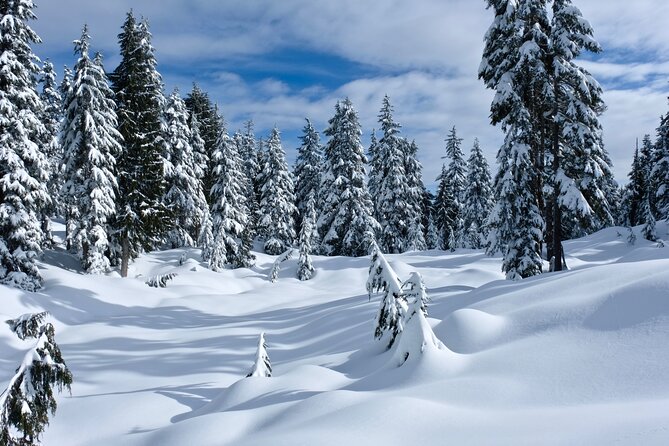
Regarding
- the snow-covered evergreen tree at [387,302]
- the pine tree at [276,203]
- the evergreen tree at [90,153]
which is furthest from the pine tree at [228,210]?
the snow-covered evergreen tree at [387,302]

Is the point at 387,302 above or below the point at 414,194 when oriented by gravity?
below

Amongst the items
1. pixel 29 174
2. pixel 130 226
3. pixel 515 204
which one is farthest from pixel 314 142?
pixel 515 204

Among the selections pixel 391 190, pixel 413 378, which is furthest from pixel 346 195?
pixel 413 378

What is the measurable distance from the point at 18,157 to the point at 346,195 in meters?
22.9

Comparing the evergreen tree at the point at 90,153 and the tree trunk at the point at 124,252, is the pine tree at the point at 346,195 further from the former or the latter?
the evergreen tree at the point at 90,153

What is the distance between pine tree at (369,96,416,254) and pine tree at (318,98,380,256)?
2634 millimetres

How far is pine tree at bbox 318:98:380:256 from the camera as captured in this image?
36.9 meters

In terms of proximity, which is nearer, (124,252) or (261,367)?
(261,367)

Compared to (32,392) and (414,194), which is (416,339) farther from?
(414,194)

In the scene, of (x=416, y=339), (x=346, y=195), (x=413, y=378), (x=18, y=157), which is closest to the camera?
(x=413, y=378)

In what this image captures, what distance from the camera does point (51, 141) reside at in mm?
32500

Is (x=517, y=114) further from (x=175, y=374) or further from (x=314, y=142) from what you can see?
(x=314, y=142)

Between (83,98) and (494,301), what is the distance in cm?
2397

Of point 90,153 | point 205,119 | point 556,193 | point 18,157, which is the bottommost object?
point 556,193
